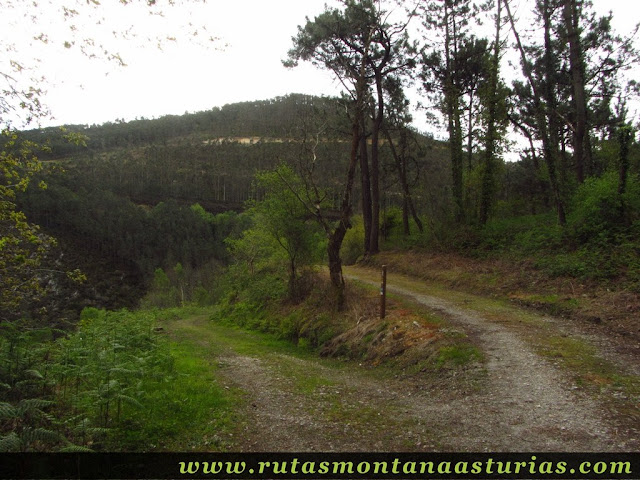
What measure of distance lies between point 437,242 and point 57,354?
1543cm

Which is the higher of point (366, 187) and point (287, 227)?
point (366, 187)

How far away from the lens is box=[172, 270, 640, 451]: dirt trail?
4141mm

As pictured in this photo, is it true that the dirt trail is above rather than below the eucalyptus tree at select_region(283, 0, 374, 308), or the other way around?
below

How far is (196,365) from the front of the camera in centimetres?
→ 869

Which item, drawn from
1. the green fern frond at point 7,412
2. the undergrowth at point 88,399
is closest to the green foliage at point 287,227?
the undergrowth at point 88,399

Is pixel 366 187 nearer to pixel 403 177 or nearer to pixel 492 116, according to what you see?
pixel 403 177

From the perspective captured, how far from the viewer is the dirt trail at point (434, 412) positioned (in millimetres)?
4141

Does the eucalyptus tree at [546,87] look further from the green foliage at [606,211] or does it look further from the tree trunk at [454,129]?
the tree trunk at [454,129]

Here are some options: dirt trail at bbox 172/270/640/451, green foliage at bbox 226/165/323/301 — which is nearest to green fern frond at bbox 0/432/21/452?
dirt trail at bbox 172/270/640/451

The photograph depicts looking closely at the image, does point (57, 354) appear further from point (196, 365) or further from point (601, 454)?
point (601, 454)

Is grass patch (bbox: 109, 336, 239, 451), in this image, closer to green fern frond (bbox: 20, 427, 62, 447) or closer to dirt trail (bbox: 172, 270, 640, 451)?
dirt trail (bbox: 172, 270, 640, 451)

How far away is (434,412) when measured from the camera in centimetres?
510

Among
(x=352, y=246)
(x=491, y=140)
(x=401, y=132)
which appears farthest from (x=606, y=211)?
(x=352, y=246)

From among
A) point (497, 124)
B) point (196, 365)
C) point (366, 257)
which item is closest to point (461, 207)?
point (497, 124)
